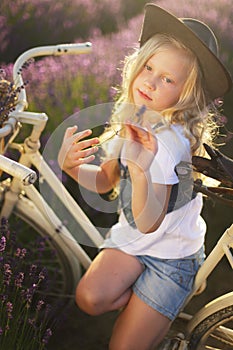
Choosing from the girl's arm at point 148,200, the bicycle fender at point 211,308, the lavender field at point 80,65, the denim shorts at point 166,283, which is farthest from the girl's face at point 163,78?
the bicycle fender at point 211,308

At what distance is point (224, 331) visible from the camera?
2.46 metres

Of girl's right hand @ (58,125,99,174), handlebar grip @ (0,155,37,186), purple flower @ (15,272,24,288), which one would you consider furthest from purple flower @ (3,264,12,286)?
handlebar grip @ (0,155,37,186)

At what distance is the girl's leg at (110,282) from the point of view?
2.46 metres

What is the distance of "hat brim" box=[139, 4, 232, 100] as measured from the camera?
7.19ft

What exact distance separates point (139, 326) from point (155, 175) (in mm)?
585

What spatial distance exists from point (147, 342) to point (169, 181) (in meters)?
0.63

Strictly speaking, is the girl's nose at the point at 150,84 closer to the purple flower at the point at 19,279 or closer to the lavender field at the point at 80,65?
the lavender field at the point at 80,65

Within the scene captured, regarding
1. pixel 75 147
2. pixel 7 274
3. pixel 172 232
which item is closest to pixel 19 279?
pixel 7 274

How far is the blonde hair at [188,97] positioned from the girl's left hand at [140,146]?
0.13 metres

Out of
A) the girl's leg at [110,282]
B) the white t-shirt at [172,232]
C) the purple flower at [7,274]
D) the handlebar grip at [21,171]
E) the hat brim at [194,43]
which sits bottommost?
the girl's leg at [110,282]

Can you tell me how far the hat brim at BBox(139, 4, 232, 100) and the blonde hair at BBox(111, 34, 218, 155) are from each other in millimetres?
25

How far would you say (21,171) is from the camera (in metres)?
1.77

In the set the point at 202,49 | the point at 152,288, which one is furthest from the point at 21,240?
the point at 202,49

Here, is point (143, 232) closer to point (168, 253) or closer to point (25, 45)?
point (168, 253)
